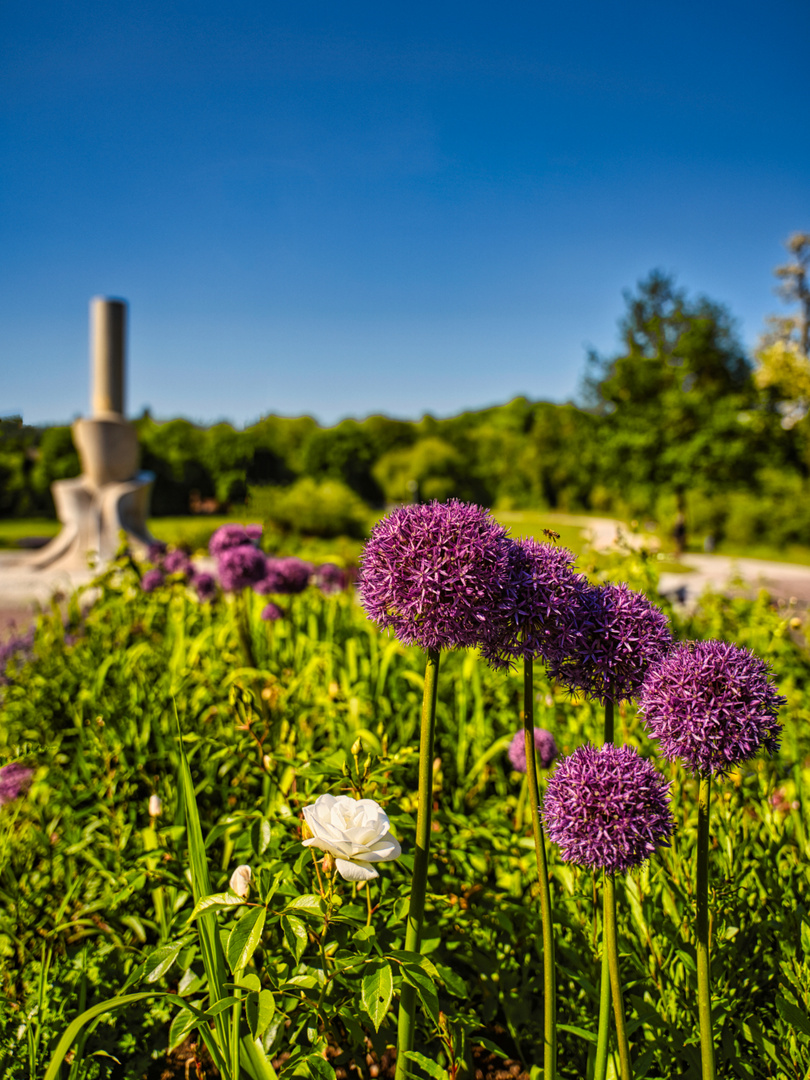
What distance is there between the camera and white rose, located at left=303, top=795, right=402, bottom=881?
44.8 inches

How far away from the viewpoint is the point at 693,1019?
1.53 meters

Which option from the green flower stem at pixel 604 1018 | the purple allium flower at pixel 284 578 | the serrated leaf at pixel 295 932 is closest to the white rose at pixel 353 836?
the serrated leaf at pixel 295 932

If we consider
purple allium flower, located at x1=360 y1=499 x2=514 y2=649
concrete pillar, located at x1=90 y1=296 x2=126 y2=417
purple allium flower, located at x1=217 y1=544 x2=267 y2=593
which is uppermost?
concrete pillar, located at x1=90 y1=296 x2=126 y2=417

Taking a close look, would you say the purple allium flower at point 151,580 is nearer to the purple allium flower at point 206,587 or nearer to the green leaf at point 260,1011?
the purple allium flower at point 206,587

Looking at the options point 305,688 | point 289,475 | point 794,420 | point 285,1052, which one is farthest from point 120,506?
point 794,420

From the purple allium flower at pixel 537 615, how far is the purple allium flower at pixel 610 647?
2 cm

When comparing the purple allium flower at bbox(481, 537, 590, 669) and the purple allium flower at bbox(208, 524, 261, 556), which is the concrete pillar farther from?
the purple allium flower at bbox(481, 537, 590, 669)

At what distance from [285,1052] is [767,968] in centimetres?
129

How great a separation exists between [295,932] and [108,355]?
1478 cm

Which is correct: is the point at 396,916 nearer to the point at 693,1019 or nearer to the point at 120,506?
the point at 693,1019

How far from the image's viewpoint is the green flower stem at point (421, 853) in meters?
1.17

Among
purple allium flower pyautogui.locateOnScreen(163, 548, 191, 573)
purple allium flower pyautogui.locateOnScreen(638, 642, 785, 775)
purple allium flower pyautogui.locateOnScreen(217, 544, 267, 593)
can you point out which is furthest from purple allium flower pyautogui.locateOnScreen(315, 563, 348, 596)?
purple allium flower pyautogui.locateOnScreen(638, 642, 785, 775)

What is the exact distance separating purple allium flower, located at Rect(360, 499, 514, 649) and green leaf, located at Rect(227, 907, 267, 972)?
0.53m

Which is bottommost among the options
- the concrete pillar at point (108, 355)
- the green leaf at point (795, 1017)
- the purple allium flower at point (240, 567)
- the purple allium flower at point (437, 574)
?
the green leaf at point (795, 1017)
